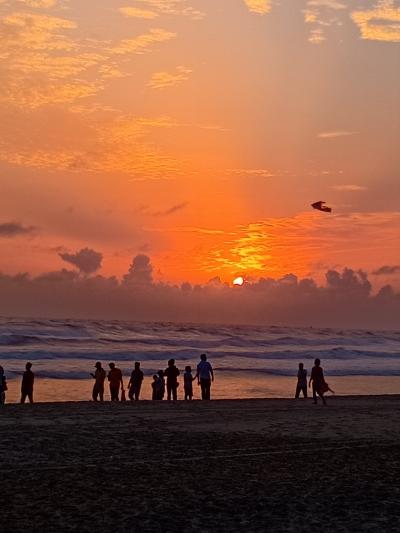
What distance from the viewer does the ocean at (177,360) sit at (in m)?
41.8

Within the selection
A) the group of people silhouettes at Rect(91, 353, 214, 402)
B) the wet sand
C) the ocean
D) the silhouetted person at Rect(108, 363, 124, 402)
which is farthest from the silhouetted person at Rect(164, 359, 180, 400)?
the ocean

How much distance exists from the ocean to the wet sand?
56.1 feet

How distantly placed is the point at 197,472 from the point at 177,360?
5907 cm

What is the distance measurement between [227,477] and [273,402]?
15.0 m

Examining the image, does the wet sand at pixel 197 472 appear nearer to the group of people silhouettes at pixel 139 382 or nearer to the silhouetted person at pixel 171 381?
the group of people silhouettes at pixel 139 382

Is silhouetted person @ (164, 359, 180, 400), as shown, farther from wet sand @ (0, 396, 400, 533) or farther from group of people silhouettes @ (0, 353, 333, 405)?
wet sand @ (0, 396, 400, 533)

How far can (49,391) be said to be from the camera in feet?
125

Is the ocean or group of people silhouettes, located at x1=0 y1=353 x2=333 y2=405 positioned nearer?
group of people silhouettes, located at x1=0 y1=353 x2=333 y2=405

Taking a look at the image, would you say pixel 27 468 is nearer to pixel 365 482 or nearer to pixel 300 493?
pixel 300 493

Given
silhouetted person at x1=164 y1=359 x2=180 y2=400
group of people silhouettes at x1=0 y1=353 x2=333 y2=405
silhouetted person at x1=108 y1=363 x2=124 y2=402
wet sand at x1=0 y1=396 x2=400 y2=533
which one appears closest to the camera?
wet sand at x1=0 y1=396 x2=400 y2=533

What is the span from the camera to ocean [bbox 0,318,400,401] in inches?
1645

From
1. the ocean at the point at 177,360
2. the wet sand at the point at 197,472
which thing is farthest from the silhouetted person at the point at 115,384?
the ocean at the point at 177,360

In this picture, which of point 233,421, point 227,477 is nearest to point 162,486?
point 227,477

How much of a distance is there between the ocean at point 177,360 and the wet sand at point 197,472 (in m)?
17.1
